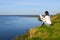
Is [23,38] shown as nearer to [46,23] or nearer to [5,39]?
[46,23]

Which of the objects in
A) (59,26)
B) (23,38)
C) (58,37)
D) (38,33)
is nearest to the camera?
(58,37)

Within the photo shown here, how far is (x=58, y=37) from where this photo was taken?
40.0ft

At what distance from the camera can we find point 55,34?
42.2 ft

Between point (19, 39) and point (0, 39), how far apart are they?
12.9 m

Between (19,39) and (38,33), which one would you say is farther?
(19,39)

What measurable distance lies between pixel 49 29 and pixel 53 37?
5.25 ft

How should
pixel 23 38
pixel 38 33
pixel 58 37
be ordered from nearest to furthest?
pixel 58 37
pixel 38 33
pixel 23 38

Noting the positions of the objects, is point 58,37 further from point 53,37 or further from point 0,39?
point 0,39

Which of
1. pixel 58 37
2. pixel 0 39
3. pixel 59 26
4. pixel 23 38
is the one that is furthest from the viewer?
pixel 0 39

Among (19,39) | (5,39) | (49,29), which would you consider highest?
(49,29)

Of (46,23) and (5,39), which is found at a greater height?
(46,23)

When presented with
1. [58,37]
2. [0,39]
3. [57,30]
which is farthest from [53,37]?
[0,39]

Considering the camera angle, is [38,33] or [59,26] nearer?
[38,33]

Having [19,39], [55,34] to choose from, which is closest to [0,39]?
[19,39]
